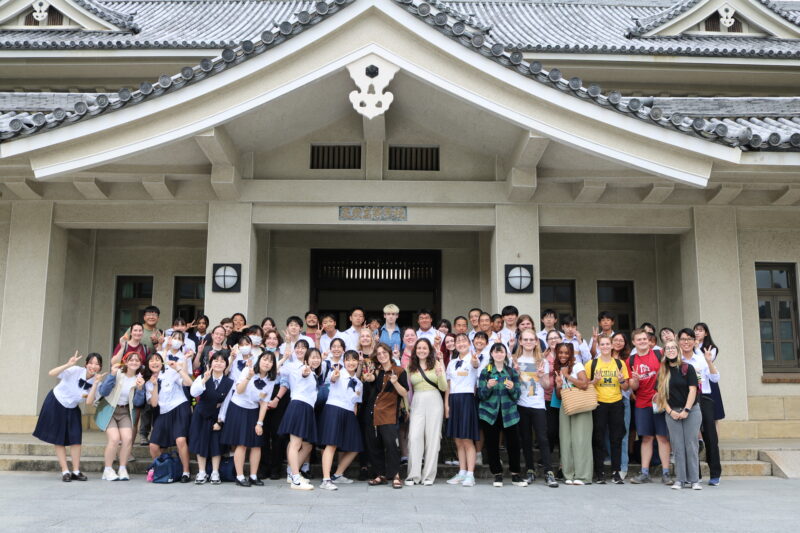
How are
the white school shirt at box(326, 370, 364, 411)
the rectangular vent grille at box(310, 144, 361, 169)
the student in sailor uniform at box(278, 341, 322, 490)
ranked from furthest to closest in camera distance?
the rectangular vent grille at box(310, 144, 361, 169), the white school shirt at box(326, 370, 364, 411), the student in sailor uniform at box(278, 341, 322, 490)

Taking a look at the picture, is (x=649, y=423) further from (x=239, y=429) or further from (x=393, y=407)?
(x=239, y=429)

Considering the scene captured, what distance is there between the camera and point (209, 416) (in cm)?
735

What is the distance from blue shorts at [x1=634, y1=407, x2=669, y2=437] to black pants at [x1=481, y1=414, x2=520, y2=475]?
1.55m

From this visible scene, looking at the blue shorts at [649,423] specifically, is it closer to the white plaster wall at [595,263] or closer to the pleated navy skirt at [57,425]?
the white plaster wall at [595,263]

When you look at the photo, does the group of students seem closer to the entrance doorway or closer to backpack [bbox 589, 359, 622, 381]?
backpack [bbox 589, 359, 622, 381]

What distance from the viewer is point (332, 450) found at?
7242 millimetres

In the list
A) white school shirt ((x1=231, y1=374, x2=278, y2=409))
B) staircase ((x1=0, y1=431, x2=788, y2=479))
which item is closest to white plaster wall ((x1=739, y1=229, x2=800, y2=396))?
staircase ((x1=0, y1=431, x2=788, y2=479))

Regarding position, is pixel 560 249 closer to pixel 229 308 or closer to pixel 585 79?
pixel 585 79

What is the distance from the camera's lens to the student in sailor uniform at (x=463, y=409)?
731cm

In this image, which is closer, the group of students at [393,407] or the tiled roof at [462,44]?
the group of students at [393,407]

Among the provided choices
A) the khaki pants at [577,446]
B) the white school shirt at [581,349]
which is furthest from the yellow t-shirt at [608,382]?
the white school shirt at [581,349]

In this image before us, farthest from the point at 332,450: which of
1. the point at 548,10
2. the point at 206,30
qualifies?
the point at 548,10

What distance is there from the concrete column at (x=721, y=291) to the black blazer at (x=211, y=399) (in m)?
7.04

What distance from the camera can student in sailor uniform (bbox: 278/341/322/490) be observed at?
7102mm
